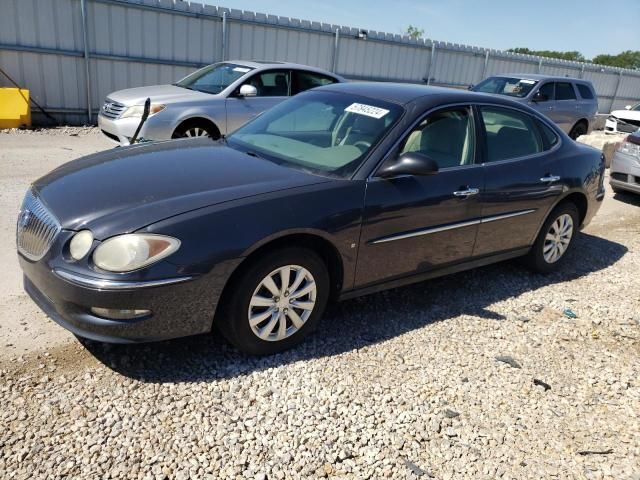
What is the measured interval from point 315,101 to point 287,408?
2.52 m

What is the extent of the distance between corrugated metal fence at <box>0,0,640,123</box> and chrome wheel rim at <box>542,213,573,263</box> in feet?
32.8

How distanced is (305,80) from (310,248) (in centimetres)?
638

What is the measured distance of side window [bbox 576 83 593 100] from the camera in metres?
13.3

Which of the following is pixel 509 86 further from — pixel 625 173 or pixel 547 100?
pixel 625 173

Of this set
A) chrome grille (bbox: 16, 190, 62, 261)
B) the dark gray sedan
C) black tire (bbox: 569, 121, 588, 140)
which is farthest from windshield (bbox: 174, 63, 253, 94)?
black tire (bbox: 569, 121, 588, 140)

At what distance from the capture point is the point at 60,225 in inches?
118

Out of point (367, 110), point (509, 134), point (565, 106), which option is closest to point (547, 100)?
A: point (565, 106)

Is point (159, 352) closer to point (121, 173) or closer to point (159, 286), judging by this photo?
point (159, 286)

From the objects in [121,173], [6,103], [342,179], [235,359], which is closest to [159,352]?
[235,359]

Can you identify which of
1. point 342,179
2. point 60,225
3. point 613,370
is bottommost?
point 613,370

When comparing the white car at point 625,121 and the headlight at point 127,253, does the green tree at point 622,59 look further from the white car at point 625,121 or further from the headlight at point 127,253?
the headlight at point 127,253

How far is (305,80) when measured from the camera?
9.25m

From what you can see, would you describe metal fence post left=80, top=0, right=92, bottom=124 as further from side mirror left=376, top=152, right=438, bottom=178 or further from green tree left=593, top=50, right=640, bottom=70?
green tree left=593, top=50, right=640, bottom=70

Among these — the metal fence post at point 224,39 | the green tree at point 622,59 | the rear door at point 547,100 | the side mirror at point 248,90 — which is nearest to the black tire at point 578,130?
the rear door at point 547,100
